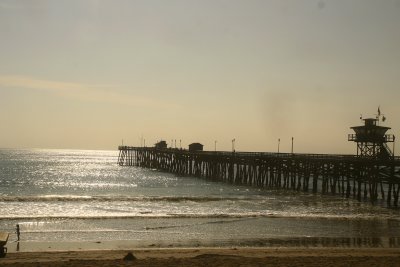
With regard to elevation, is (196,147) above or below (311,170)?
above

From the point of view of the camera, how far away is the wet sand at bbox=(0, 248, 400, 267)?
45.8 feet

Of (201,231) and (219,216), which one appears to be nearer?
(201,231)

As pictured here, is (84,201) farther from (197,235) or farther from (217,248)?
(217,248)

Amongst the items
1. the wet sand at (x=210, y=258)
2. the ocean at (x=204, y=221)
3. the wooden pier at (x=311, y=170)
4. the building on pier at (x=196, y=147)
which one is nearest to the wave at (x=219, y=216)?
the ocean at (x=204, y=221)

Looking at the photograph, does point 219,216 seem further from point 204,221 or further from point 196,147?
point 196,147

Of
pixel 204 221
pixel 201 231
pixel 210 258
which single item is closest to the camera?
pixel 210 258

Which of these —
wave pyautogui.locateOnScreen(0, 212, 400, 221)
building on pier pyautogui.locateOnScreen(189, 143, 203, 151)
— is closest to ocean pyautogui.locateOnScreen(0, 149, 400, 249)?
wave pyautogui.locateOnScreen(0, 212, 400, 221)

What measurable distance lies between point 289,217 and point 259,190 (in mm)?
19126

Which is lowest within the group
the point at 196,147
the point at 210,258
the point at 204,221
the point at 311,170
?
the point at 204,221

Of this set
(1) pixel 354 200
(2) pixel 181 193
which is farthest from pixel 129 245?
(2) pixel 181 193

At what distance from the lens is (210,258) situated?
1474 cm

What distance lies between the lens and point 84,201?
38.6 m

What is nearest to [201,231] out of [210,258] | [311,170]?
[210,258]

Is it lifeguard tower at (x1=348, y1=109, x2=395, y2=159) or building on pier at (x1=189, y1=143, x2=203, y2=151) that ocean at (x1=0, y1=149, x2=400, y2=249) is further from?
building on pier at (x1=189, y1=143, x2=203, y2=151)
